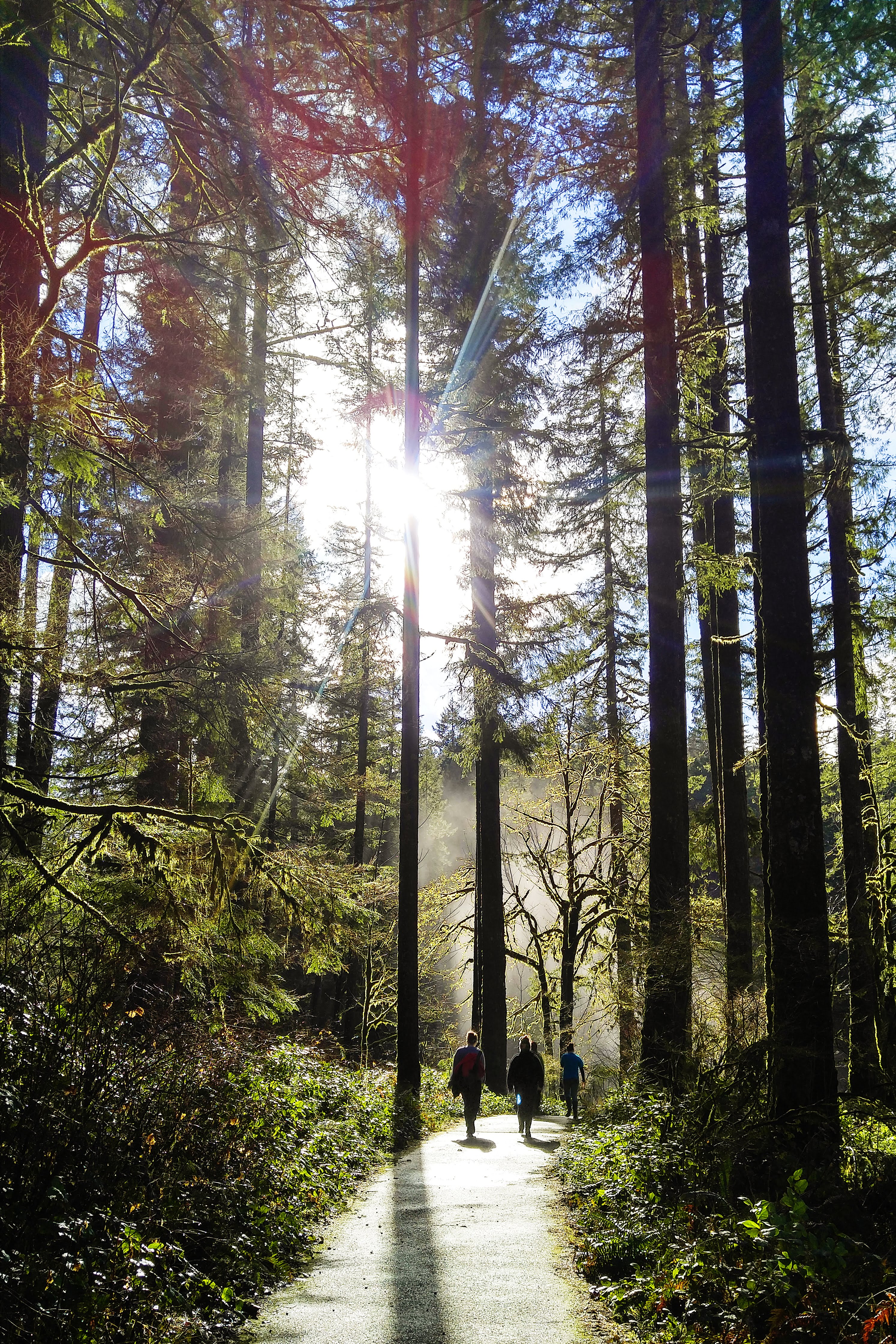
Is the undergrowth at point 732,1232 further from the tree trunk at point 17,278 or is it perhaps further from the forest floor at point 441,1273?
the tree trunk at point 17,278

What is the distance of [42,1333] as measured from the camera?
3428 millimetres

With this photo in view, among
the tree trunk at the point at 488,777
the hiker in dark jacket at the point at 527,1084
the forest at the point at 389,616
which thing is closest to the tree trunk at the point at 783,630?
the forest at the point at 389,616

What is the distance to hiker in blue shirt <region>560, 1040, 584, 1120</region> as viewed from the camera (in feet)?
54.0

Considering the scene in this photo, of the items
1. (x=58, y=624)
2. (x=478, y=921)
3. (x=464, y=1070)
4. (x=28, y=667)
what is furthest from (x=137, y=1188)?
(x=478, y=921)

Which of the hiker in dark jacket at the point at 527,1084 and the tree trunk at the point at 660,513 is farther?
the hiker in dark jacket at the point at 527,1084

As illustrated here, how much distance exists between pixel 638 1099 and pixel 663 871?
2502mm

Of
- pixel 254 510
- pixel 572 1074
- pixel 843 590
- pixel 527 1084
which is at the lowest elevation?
pixel 572 1074

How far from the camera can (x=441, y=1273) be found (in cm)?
562

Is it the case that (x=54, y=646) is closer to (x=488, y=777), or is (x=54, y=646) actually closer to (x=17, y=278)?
(x=17, y=278)

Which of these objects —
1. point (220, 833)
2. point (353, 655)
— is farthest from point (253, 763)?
point (220, 833)

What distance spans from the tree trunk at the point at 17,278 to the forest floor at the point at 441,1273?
4.54 meters

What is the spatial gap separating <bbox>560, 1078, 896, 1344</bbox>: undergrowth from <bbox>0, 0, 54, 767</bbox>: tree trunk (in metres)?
5.70

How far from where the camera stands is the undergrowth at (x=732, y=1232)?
381cm

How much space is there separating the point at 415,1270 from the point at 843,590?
1237cm
